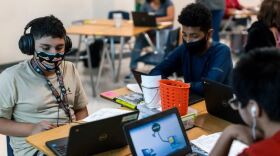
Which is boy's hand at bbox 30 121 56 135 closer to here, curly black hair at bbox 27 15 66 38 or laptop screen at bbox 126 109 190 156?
curly black hair at bbox 27 15 66 38

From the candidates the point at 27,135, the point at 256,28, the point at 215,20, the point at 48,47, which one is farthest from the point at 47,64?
the point at 215,20

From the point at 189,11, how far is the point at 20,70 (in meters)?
1.04

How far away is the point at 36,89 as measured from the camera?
1.86m

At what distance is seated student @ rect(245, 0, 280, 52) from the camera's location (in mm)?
2836

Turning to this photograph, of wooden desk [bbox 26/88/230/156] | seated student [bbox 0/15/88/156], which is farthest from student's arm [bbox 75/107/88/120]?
wooden desk [bbox 26/88/230/156]

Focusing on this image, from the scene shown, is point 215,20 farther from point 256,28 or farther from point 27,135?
point 27,135

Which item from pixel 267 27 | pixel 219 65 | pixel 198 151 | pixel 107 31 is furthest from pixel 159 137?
pixel 107 31

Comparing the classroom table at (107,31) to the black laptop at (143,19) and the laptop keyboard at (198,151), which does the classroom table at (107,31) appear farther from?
the laptop keyboard at (198,151)

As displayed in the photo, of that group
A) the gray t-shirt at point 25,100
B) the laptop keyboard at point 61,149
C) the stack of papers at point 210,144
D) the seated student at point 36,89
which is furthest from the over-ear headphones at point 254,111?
Result: the gray t-shirt at point 25,100

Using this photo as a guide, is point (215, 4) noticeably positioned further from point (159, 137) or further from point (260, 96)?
point (260, 96)

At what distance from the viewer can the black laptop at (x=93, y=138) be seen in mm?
1398

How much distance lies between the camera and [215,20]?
5.45m

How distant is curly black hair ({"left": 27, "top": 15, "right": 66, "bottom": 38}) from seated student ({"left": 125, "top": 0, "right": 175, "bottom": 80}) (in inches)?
109

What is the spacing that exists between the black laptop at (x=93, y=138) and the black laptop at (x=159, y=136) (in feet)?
0.40
